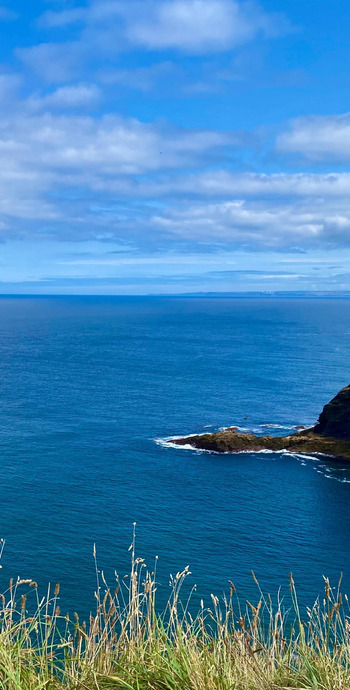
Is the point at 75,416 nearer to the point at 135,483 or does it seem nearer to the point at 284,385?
the point at 135,483

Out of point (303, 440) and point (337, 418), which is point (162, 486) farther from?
point (337, 418)

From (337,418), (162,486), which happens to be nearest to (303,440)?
(337,418)

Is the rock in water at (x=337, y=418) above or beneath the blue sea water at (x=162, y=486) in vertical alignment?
above

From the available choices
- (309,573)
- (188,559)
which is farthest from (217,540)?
(309,573)

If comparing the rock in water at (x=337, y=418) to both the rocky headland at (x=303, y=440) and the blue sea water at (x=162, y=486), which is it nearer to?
the rocky headland at (x=303, y=440)

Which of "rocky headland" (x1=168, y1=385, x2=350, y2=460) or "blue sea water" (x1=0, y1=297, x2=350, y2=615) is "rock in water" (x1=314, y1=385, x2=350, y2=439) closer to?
"rocky headland" (x1=168, y1=385, x2=350, y2=460)

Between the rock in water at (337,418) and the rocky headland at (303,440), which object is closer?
the rocky headland at (303,440)

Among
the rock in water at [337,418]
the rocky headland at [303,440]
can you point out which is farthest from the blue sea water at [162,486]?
the rock in water at [337,418]

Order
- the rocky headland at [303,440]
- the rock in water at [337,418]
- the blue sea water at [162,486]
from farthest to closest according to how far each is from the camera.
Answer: the rock in water at [337,418] < the rocky headland at [303,440] < the blue sea water at [162,486]
